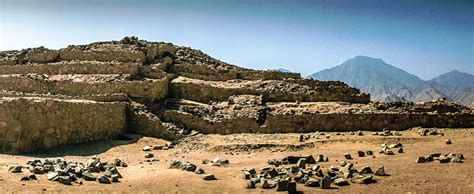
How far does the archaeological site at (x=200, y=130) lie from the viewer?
1177 cm

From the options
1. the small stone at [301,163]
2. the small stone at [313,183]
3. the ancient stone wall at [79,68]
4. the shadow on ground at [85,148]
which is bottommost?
the shadow on ground at [85,148]

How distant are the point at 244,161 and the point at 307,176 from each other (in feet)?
13.1

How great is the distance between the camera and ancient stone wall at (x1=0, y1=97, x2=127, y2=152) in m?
16.9

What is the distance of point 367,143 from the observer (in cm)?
1852

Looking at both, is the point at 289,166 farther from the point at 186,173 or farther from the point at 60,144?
the point at 60,144

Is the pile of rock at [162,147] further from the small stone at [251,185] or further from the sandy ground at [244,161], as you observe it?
the small stone at [251,185]

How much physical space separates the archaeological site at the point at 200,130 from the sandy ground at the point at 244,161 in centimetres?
4

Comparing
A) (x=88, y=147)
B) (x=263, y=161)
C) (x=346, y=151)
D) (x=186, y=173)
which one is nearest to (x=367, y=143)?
(x=346, y=151)

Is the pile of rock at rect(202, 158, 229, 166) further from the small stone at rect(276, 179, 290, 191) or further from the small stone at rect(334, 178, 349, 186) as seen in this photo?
the small stone at rect(334, 178, 349, 186)

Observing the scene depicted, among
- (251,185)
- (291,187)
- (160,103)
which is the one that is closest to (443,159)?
(291,187)

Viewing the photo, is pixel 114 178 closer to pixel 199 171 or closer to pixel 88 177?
pixel 88 177

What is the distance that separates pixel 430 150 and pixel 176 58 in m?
17.0

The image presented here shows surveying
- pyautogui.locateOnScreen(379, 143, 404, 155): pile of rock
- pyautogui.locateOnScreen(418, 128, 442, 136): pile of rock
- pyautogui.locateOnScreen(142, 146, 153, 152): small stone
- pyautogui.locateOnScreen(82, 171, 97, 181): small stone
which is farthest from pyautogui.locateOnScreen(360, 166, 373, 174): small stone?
pyautogui.locateOnScreen(142, 146, 153, 152): small stone

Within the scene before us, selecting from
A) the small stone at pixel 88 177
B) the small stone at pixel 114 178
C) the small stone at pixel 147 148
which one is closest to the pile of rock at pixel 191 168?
the small stone at pixel 114 178
